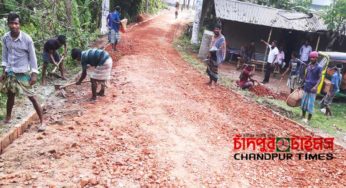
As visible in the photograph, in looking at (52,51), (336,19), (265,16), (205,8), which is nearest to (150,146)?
(52,51)

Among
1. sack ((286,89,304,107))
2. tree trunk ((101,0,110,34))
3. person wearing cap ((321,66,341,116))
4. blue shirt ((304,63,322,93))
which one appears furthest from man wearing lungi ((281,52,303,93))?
tree trunk ((101,0,110,34))

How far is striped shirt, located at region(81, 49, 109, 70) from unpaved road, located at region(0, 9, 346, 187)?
86 cm

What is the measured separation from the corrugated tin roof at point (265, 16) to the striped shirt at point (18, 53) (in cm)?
1125

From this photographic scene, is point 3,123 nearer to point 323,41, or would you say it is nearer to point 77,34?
point 77,34

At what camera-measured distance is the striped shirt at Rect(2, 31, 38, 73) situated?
16.7ft

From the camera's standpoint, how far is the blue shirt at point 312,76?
25.9ft

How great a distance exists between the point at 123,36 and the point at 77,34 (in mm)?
6947

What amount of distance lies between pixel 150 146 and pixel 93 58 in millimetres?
2548

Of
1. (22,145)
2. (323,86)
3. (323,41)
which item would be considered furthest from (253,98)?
(323,41)

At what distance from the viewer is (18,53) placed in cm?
516

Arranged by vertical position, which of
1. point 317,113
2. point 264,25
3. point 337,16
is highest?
point 337,16

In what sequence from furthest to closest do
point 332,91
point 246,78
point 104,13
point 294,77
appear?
point 104,13 < point 294,77 < point 246,78 < point 332,91

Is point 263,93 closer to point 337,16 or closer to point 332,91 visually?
point 332,91

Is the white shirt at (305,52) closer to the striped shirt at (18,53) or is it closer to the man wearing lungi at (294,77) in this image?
the man wearing lungi at (294,77)
